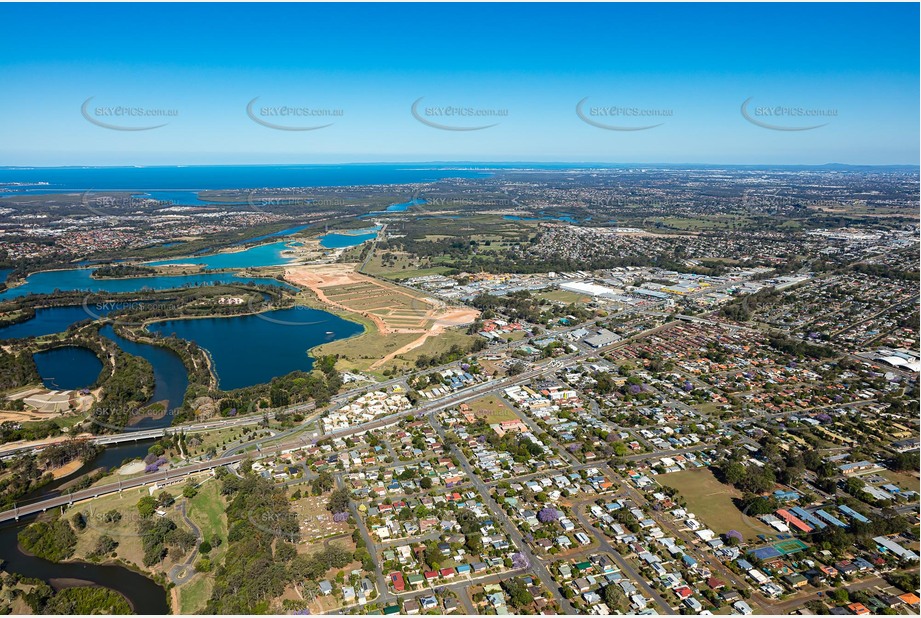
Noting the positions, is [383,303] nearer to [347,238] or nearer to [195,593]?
[195,593]

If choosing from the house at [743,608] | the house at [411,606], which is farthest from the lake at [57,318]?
the house at [743,608]

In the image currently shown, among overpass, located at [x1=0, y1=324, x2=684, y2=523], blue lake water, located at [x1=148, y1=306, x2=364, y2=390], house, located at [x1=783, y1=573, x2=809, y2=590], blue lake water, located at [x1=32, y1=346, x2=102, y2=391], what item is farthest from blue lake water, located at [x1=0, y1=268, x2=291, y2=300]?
house, located at [x1=783, y1=573, x2=809, y2=590]

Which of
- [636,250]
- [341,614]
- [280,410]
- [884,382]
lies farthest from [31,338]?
[636,250]

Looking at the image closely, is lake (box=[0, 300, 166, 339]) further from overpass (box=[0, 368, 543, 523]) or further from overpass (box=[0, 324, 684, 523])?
overpass (box=[0, 368, 543, 523])

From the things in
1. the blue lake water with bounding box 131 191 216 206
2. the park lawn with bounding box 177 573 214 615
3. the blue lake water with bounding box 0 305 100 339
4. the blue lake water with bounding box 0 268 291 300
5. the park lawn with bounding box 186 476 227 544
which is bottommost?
the park lawn with bounding box 177 573 214 615

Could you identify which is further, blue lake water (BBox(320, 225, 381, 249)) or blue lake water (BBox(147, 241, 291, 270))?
blue lake water (BBox(320, 225, 381, 249))

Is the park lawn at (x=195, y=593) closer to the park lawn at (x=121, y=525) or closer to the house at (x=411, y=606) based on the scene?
the park lawn at (x=121, y=525)

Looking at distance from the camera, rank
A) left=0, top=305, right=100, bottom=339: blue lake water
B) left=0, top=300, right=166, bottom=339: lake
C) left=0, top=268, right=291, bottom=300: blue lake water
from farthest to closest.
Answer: left=0, top=268, right=291, bottom=300: blue lake water → left=0, top=300, right=166, bottom=339: lake → left=0, top=305, right=100, bottom=339: blue lake water
